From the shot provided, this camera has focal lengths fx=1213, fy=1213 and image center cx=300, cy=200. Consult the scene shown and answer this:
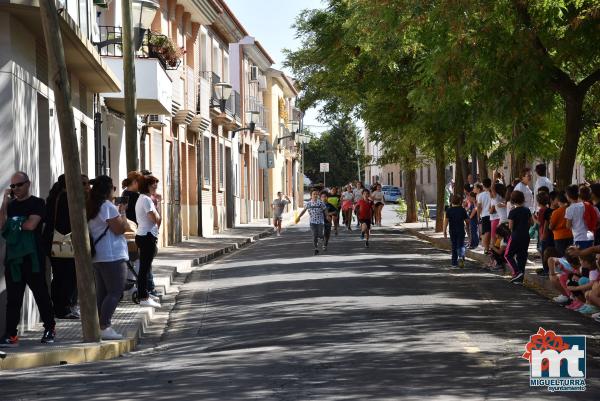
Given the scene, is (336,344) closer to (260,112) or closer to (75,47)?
(75,47)

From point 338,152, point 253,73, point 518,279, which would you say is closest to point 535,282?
point 518,279

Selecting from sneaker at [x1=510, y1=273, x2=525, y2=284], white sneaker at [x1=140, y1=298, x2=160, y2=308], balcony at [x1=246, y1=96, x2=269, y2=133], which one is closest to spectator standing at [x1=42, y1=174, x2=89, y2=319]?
white sneaker at [x1=140, y1=298, x2=160, y2=308]

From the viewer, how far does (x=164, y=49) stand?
2702 cm

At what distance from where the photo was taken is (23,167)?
45.4 feet

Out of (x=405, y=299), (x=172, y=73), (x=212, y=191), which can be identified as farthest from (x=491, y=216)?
(x=212, y=191)

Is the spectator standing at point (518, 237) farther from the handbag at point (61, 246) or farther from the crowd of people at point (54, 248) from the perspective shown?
the handbag at point (61, 246)

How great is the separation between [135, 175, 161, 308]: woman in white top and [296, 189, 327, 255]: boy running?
10.3m

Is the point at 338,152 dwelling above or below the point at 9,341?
above

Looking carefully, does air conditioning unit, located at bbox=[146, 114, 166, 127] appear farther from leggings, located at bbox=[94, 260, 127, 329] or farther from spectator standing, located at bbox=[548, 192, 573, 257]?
leggings, located at bbox=[94, 260, 127, 329]

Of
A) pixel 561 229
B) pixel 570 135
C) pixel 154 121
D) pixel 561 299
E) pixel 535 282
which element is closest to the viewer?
pixel 561 299

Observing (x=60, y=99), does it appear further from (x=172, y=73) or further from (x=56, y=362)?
(x=172, y=73)

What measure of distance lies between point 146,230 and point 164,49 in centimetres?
1143

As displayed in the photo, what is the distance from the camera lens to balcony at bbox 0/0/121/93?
13.0 meters

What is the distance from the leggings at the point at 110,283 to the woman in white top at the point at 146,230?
327 cm
